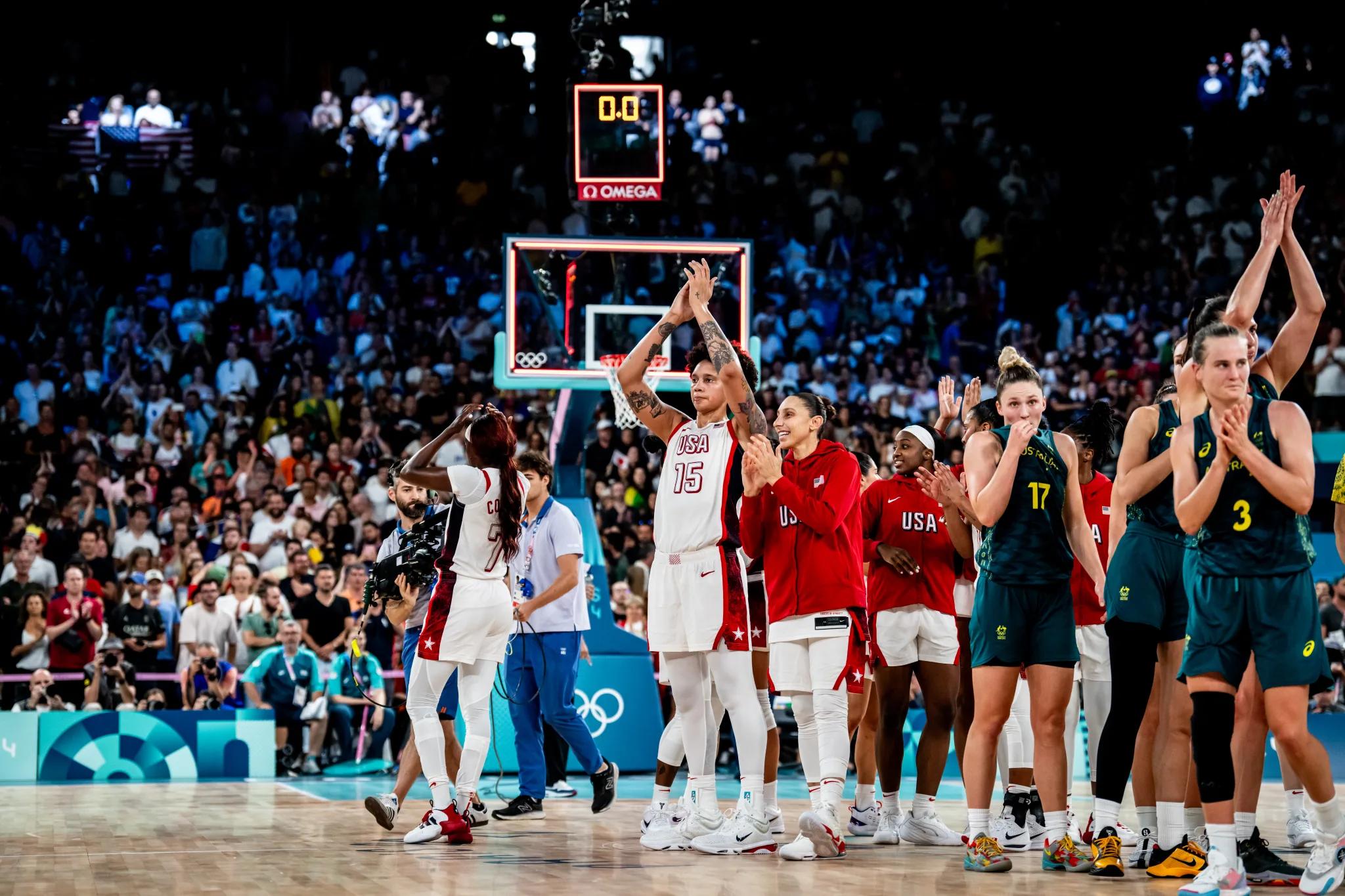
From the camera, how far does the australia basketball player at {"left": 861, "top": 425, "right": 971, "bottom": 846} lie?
7574 millimetres

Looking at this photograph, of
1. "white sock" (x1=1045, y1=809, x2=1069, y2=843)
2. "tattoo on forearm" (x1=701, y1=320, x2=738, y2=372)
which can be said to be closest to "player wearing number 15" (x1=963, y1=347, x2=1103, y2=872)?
"white sock" (x1=1045, y1=809, x2=1069, y2=843)

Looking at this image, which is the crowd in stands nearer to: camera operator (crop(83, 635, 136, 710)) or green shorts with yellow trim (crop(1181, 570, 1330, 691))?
camera operator (crop(83, 635, 136, 710))

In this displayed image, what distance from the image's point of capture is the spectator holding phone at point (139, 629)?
1303 centimetres

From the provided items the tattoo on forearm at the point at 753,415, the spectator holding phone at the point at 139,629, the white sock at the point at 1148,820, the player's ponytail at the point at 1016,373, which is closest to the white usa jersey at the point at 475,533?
the tattoo on forearm at the point at 753,415

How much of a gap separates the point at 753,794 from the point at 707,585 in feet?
3.20

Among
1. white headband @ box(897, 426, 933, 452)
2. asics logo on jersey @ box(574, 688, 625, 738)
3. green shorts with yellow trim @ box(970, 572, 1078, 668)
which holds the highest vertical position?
white headband @ box(897, 426, 933, 452)

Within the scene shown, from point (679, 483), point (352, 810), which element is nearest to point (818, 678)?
Result: point (679, 483)

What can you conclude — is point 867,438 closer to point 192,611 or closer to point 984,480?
point 192,611

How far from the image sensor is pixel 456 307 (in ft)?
67.5

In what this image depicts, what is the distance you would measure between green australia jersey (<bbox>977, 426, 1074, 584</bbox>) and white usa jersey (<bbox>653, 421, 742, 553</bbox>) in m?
1.17

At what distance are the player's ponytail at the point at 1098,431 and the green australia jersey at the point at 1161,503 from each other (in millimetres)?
803

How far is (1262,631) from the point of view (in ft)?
18.2

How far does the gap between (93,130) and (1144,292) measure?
15827 millimetres

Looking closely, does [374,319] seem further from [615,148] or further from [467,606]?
[467,606]
